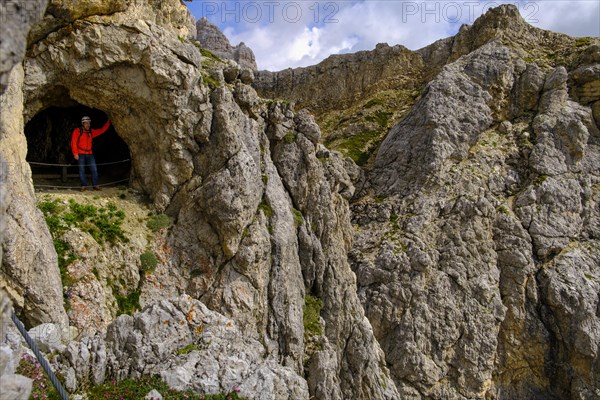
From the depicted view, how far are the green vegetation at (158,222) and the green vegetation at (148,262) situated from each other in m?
1.25

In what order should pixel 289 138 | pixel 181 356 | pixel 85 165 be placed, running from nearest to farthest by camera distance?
pixel 181 356 < pixel 85 165 < pixel 289 138

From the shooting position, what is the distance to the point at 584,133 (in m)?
31.2

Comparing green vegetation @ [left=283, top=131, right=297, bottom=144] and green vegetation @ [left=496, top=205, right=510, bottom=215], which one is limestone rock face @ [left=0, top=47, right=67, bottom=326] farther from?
green vegetation @ [left=496, top=205, right=510, bottom=215]

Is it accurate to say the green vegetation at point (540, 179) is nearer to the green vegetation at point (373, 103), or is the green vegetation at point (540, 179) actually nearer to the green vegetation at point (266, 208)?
the green vegetation at point (373, 103)

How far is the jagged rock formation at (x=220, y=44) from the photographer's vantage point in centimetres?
8844

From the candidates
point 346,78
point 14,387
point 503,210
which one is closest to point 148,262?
point 14,387

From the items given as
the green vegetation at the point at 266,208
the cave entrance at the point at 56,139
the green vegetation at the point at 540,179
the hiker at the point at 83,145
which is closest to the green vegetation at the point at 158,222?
the hiker at the point at 83,145

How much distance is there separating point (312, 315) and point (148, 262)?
8.23 metres

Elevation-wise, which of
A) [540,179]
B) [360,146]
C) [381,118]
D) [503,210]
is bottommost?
[503,210]

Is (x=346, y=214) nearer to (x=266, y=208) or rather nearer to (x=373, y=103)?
(x=266, y=208)

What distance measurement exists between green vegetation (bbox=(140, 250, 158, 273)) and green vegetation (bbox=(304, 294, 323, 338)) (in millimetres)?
7577

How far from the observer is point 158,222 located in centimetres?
1947

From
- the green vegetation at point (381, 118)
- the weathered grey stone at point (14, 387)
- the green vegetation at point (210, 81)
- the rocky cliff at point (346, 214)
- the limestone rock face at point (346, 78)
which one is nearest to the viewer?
the weathered grey stone at point (14, 387)

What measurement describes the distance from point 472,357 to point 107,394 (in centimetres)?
2117
